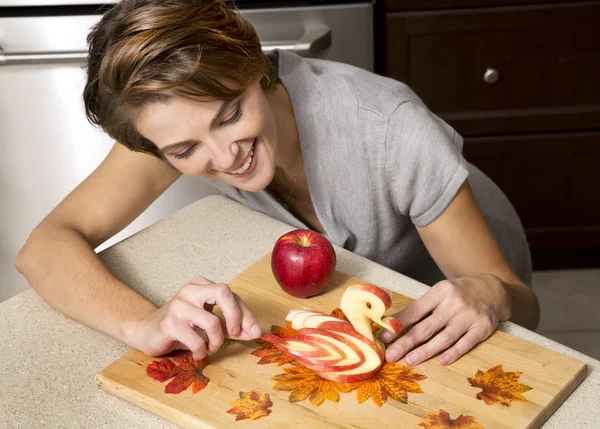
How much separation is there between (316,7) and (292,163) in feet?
2.47

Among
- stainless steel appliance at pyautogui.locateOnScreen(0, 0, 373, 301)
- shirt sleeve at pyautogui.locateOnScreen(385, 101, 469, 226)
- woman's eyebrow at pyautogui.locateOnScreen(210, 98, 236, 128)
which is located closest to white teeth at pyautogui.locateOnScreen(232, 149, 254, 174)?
woman's eyebrow at pyautogui.locateOnScreen(210, 98, 236, 128)

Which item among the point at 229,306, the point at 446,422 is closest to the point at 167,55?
the point at 229,306

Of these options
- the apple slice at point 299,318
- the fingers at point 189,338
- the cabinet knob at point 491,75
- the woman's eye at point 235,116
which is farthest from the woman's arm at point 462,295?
the cabinet knob at point 491,75

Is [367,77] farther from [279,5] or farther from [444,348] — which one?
[279,5]

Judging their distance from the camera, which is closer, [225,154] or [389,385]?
[389,385]

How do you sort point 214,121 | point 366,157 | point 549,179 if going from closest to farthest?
1. point 214,121
2. point 366,157
3. point 549,179

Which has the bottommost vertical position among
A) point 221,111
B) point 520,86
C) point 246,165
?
point 520,86

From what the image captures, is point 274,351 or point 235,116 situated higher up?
point 235,116

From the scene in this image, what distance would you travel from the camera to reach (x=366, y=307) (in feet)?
3.38

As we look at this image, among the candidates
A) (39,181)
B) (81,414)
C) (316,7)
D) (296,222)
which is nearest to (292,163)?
(296,222)

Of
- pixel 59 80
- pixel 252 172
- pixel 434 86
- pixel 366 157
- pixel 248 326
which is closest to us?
pixel 248 326

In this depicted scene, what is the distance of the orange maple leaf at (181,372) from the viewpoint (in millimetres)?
974

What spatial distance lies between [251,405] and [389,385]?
158 mm

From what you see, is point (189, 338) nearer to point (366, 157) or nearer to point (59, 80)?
point (366, 157)
